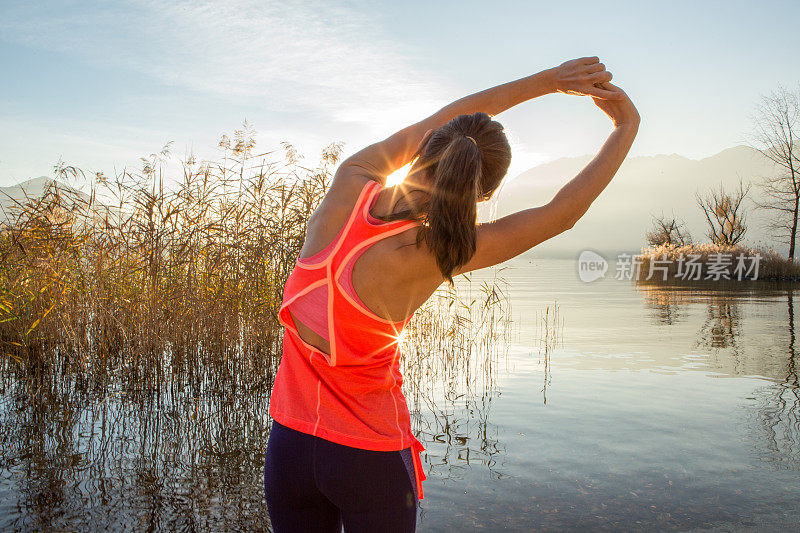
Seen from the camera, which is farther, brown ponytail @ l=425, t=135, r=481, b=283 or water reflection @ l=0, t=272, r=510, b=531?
water reflection @ l=0, t=272, r=510, b=531

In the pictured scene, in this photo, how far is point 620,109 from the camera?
1593mm

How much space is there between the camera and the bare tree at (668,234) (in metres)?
32.1

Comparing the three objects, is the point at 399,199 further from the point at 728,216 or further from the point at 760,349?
the point at 728,216

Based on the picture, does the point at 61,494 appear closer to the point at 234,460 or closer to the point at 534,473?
the point at 234,460

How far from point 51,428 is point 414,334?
14.2 feet

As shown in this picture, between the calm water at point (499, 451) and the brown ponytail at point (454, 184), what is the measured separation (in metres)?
2.92

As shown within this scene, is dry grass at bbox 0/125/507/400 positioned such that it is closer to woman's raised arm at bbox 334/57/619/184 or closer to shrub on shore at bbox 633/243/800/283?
woman's raised arm at bbox 334/57/619/184

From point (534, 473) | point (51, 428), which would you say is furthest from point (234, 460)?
point (534, 473)

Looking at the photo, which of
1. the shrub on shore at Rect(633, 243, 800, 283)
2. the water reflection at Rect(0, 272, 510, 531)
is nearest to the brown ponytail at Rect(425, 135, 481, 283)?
the water reflection at Rect(0, 272, 510, 531)

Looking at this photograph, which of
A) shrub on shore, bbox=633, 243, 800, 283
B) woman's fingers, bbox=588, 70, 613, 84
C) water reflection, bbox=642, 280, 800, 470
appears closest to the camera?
woman's fingers, bbox=588, 70, 613, 84

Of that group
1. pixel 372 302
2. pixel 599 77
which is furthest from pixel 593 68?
pixel 372 302

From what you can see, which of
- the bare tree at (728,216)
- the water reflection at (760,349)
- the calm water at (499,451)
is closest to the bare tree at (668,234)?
the bare tree at (728,216)

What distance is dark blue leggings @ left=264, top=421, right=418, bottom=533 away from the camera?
1.26m

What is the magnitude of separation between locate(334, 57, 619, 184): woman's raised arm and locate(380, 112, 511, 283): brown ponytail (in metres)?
0.23
